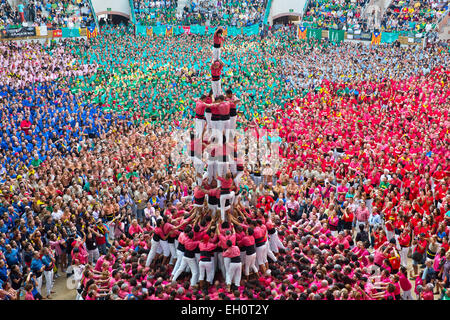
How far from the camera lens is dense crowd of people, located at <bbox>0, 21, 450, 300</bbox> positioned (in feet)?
32.0

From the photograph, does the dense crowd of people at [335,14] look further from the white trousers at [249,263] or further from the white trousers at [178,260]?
the white trousers at [178,260]

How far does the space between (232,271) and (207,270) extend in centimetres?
→ 56

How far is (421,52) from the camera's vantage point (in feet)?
105

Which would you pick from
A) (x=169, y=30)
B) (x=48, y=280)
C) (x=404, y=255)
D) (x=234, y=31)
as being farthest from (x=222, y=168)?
(x=234, y=31)

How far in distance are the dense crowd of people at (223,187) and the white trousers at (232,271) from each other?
0.12 ft

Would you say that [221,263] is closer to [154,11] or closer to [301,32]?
[301,32]

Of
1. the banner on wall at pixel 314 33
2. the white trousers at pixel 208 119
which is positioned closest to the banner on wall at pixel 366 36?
the banner on wall at pixel 314 33

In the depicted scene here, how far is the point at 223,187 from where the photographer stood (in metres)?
9.89

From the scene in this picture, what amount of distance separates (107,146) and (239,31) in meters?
26.3

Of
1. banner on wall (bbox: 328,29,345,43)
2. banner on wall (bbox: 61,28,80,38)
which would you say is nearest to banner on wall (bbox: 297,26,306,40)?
banner on wall (bbox: 328,29,345,43)

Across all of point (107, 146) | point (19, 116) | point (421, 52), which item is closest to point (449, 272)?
point (107, 146)

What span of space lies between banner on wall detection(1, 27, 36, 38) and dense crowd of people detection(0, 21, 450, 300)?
295cm
